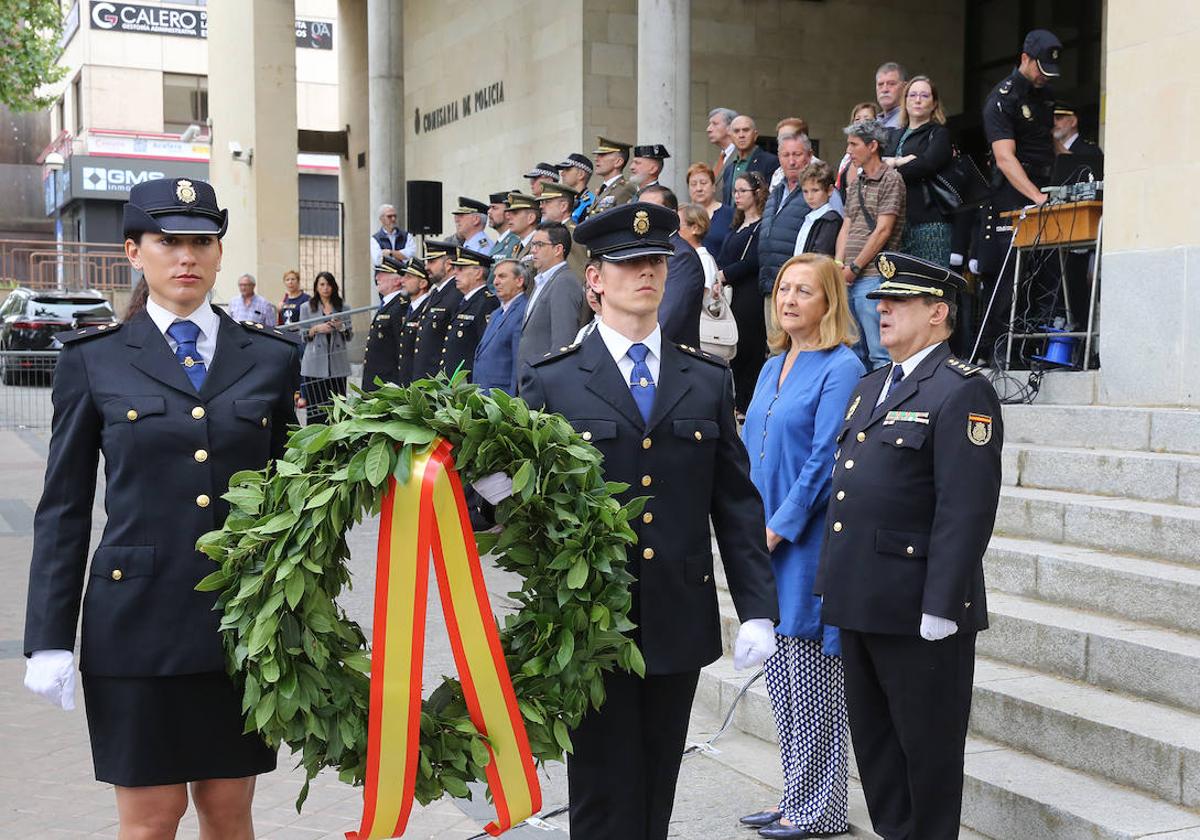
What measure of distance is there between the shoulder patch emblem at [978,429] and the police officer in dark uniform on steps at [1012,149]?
193 inches

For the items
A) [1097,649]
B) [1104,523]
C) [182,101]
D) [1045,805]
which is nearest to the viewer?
[1045,805]

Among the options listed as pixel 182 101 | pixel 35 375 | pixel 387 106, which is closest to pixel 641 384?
pixel 387 106

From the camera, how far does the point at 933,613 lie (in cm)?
417

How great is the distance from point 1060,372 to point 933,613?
4.42 meters

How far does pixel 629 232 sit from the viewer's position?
380 centimetres

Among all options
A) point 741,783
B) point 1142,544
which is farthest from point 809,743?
point 1142,544

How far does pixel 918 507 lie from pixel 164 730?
2307 mm

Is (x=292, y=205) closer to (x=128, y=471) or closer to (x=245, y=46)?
(x=245, y=46)

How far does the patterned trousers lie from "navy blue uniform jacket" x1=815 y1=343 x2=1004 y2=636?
729mm

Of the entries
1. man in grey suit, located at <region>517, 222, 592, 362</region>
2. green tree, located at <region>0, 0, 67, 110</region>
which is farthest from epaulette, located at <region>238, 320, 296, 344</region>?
green tree, located at <region>0, 0, 67, 110</region>

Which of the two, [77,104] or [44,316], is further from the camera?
[77,104]

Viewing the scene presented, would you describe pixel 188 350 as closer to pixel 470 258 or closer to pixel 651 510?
pixel 651 510

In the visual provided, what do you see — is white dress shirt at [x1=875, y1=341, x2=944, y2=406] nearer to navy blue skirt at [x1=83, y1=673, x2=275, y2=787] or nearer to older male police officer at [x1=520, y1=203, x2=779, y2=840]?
older male police officer at [x1=520, y1=203, x2=779, y2=840]

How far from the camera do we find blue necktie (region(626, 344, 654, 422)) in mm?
3823
